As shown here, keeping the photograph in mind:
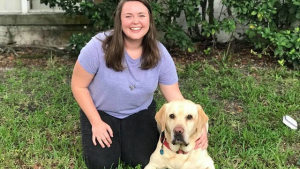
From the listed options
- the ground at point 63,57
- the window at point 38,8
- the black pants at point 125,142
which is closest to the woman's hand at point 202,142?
the black pants at point 125,142

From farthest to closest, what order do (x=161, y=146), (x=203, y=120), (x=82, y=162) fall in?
1. (x=82, y=162)
2. (x=161, y=146)
3. (x=203, y=120)

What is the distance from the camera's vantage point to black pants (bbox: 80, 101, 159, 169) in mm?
2928

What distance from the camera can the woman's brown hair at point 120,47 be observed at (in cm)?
282

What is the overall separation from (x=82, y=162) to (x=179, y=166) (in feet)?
2.75

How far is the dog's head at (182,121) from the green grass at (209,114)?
23.9 inches

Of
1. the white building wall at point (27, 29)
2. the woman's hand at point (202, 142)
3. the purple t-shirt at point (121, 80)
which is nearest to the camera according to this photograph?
the woman's hand at point (202, 142)

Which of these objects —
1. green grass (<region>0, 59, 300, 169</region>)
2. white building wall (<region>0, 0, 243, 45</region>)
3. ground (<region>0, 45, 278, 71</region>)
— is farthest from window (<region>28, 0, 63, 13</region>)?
green grass (<region>0, 59, 300, 169</region>)

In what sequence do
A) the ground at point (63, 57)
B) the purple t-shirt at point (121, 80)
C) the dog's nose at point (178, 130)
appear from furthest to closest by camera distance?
the ground at point (63, 57) < the purple t-shirt at point (121, 80) < the dog's nose at point (178, 130)

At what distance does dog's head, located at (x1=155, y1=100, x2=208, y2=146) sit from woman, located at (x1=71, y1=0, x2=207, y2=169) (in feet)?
0.61

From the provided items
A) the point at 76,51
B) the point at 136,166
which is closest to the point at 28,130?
the point at 136,166

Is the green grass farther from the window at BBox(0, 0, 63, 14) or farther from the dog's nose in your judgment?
the window at BBox(0, 0, 63, 14)

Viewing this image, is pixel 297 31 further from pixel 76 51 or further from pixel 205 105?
pixel 76 51

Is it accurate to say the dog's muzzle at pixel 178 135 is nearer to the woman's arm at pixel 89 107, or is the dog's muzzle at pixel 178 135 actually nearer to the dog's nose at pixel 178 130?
the dog's nose at pixel 178 130

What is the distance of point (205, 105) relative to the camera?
4.07m
